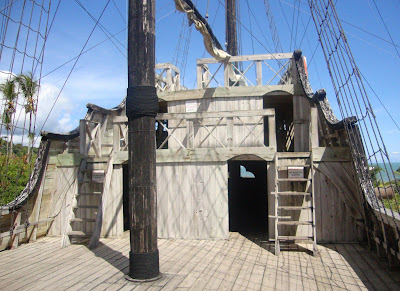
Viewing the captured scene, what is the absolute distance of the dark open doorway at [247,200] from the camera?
12.0 meters

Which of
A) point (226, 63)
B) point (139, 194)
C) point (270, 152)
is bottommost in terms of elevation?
point (139, 194)

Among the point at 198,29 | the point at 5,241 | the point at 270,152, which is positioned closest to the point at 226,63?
the point at 198,29

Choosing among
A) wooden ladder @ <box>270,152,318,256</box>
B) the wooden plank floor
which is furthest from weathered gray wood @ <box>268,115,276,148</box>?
the wooden plank floor

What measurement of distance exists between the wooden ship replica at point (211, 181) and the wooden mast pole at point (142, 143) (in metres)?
3.11

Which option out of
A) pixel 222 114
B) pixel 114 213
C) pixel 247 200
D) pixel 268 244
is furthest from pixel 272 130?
pixel 247 200

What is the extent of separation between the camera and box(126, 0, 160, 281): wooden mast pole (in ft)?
19.9

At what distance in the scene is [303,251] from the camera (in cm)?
831

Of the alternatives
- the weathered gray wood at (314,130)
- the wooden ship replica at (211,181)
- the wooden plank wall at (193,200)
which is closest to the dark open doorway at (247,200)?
the wooden ship replica at (211,181)

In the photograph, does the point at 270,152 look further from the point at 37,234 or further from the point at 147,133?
the point at 37,234

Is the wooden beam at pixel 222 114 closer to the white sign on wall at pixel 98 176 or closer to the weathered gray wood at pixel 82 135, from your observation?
the weathered gray wood at pixel 82 135

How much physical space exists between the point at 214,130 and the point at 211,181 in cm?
248

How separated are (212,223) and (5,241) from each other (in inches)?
204

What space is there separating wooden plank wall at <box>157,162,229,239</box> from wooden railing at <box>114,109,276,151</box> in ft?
2.41

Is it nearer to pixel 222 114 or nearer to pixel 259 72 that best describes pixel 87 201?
pixel 222 114
